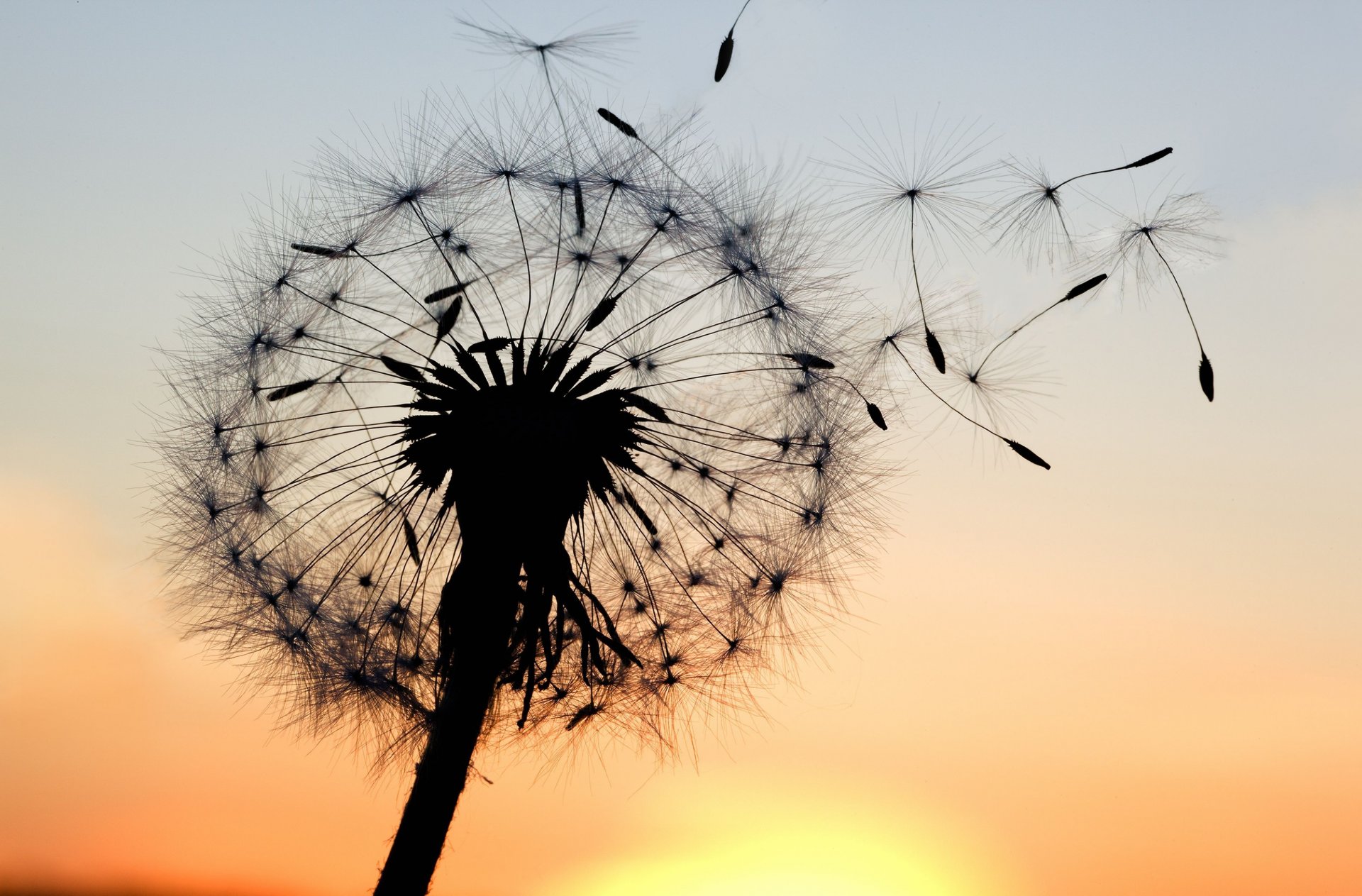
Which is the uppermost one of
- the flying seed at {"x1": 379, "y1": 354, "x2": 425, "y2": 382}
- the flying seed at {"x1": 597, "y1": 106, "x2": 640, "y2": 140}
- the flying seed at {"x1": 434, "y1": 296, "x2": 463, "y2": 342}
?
the flying seed at {"x1": 597, "y1": 106, "x2": 640, "y2": 140}

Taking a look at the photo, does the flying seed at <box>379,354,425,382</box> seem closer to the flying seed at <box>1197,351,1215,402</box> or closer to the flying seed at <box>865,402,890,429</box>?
the flying seed at <box>865,402,890,429</box>

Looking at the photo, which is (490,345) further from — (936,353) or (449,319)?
(936,353)

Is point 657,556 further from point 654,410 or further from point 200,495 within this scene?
point 200,495

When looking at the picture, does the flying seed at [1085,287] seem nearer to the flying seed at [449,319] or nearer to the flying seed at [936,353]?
the flying seed at [936,353]

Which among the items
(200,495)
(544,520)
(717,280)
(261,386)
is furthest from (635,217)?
(200,495)

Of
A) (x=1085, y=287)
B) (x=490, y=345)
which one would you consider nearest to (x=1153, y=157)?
(x=1085, y=287)

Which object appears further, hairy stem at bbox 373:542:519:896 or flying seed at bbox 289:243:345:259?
flying seed at bbox 289:243:345:259

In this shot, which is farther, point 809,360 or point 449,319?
point 809,360

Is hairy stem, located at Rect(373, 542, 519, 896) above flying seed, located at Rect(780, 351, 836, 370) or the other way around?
the other way around

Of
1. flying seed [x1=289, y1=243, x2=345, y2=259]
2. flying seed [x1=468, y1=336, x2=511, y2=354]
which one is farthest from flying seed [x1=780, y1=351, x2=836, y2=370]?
flying seed [x1=289, y1=243, x2=345, y2=259]

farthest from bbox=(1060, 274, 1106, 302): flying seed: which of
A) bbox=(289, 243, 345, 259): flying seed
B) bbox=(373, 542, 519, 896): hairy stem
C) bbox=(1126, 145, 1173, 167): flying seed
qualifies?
bbox=(289, 243, 345, 259): flying seed

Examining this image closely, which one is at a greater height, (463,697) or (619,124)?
(619,124)
